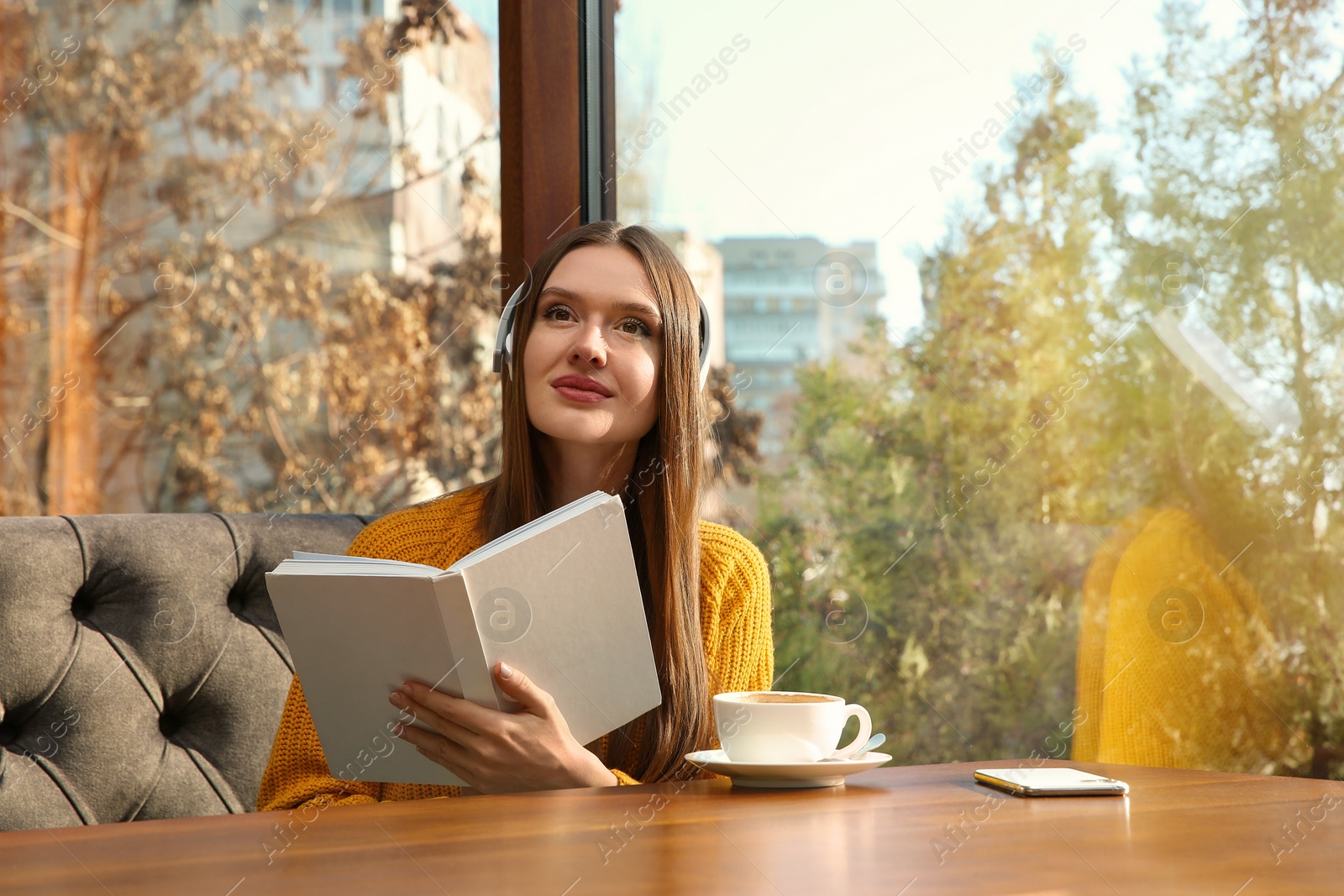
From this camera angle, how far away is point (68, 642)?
1166 millimetres

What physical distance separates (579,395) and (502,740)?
0.47m

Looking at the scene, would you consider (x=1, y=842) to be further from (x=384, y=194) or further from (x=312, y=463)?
(x=384, y=194)

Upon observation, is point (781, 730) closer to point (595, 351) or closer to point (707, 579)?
point (707, 579)

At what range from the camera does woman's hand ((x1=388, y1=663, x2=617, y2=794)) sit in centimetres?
90

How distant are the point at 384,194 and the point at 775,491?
118 centimetres

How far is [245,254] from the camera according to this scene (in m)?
2.40

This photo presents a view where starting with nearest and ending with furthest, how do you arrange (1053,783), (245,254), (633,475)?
1. (1053,783)
2. (633,475)
3. (245,254)

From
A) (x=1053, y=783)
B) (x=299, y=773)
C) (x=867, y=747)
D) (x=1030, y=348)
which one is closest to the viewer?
(x=1053, y=783)

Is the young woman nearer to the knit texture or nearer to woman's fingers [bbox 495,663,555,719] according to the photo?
woman's fingers [bbox 495,663,555,719]

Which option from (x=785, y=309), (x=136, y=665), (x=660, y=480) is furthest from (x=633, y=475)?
(x=785, y=309)

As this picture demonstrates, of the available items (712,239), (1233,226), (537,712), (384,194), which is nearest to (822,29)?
(712,239)

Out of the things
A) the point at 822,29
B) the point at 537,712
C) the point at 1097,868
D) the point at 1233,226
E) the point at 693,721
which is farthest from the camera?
the point at 822,29

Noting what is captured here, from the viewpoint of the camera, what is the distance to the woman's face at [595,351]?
49.6 inches

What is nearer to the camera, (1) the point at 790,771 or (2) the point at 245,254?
(1) the point at 790,771
